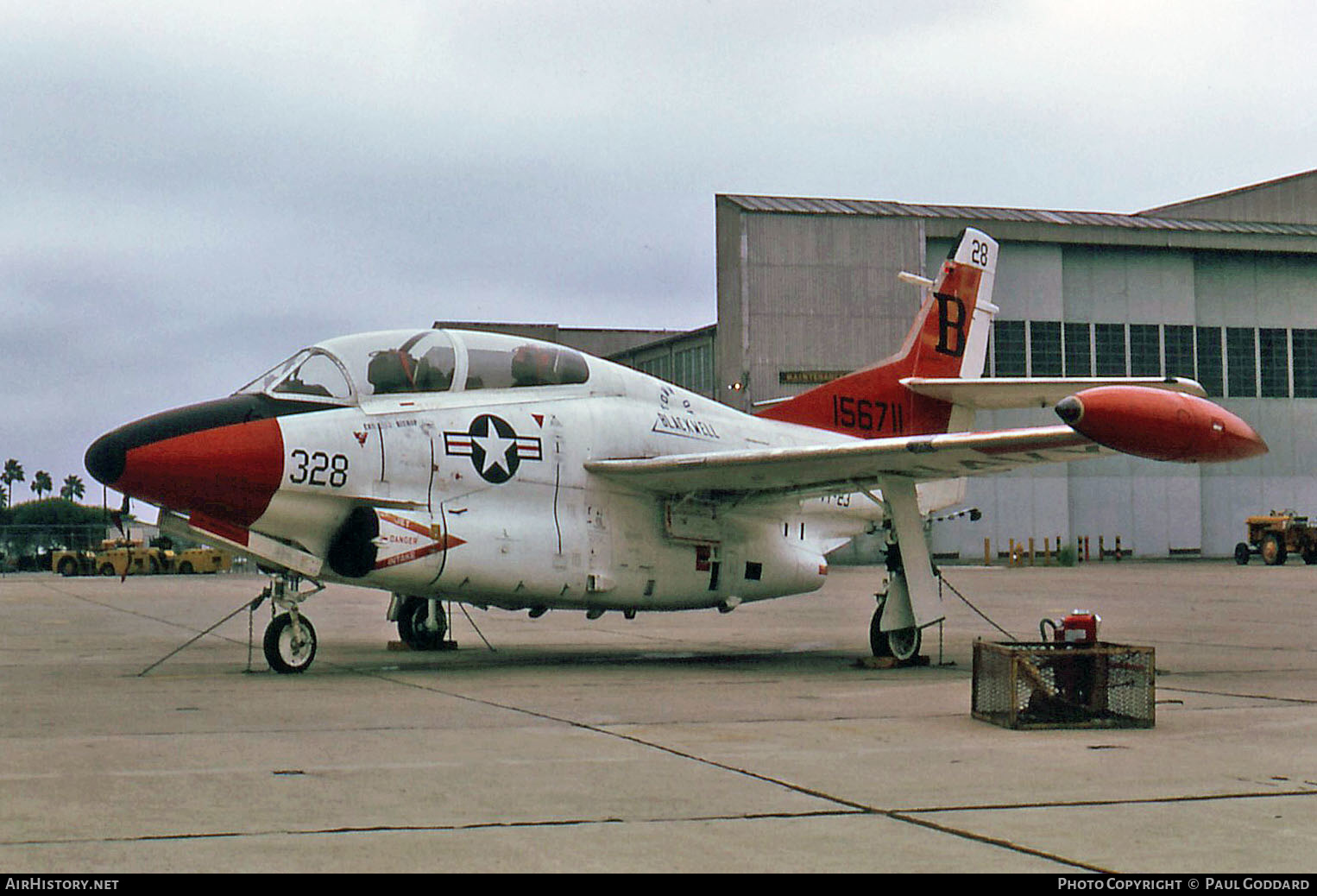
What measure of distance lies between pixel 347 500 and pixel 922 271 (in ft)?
129

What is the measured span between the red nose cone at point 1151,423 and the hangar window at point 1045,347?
4138 cm

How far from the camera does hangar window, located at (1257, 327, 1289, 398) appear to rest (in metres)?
54.4

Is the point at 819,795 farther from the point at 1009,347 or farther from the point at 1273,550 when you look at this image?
the point at 1009,347

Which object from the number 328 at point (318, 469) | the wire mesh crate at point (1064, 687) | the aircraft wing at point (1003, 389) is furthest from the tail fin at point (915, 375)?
the wire mesh crate at point (1064, 687)

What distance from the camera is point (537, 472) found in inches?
531

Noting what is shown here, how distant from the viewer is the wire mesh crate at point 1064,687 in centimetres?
894

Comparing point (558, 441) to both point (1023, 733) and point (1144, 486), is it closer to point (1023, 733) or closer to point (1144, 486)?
point (1023, 733)

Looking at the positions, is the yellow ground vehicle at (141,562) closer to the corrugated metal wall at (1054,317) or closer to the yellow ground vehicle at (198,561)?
the yellow ground vehicle at (198,561)

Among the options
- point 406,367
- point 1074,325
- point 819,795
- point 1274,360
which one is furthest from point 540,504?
point 1274,360

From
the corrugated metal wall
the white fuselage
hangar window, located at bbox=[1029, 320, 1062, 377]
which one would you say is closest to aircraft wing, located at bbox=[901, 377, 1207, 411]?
the white fuselage

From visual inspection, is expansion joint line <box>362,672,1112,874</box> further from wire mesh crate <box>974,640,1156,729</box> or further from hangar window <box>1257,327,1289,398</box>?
hangar window <box>1257,327,1289,398</box>

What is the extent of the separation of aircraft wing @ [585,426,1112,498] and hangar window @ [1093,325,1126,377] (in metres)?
40.1

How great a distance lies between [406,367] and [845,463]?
4.27 meters
